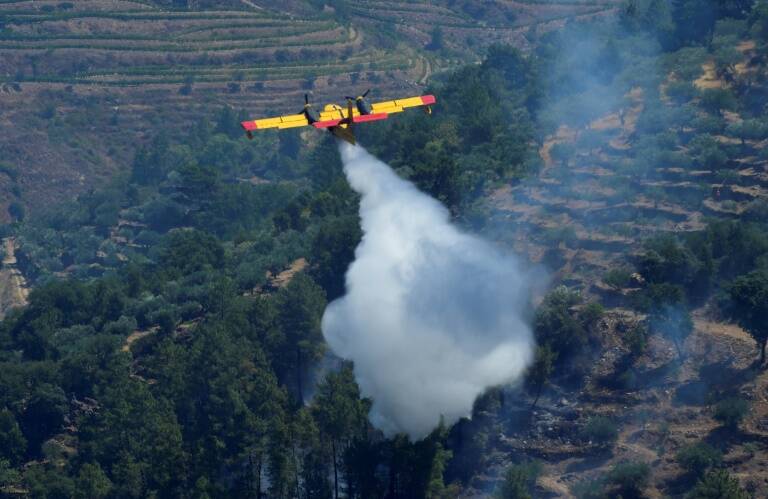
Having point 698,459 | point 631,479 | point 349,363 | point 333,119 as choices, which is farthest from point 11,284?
point 698,459

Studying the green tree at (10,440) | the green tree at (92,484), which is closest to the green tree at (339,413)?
the green tree at (92,484)

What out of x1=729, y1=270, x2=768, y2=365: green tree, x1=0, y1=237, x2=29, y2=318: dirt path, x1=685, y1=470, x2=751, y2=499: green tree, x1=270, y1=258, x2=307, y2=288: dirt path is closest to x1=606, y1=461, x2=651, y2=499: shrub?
x1=685, y1=470, x2=751, y2=499: green tree

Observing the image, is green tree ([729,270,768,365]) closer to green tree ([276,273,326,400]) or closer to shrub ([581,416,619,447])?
shrub ([581,416,619,447])

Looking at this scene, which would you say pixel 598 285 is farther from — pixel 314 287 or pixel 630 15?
pixel 630 15

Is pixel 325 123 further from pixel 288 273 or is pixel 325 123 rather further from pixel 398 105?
pixel 288 273

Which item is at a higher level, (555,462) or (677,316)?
(677,316)

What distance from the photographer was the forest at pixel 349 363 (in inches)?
3701

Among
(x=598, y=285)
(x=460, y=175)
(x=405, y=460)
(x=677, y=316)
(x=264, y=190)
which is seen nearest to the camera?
(x=405, y=460)

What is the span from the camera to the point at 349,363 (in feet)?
336

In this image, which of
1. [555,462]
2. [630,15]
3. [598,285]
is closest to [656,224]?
[598,285]

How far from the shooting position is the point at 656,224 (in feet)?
375

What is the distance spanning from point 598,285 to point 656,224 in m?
9.89

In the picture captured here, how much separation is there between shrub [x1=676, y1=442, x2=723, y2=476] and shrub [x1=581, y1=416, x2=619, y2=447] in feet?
22.4

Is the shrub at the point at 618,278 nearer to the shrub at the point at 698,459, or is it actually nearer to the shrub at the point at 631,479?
the shrub at the point at 631,479
